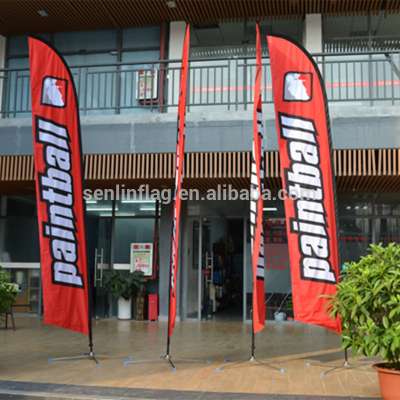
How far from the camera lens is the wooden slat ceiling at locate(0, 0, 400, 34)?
13.0m

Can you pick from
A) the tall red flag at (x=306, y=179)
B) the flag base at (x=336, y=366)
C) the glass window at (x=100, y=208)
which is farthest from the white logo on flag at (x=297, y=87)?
the glass window at (x=100, y=208)

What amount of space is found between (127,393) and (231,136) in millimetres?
6092

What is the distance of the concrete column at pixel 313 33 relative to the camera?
43.8 ft

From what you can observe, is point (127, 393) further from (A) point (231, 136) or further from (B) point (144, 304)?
(B) point (144, 304)

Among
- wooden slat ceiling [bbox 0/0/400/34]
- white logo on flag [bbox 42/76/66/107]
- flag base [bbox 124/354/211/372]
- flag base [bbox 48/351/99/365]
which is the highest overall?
A: wooden slat ceiling [bbox 0/0/400/34]

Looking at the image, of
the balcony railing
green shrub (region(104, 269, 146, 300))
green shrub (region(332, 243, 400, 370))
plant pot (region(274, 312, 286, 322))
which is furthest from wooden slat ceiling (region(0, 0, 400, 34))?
green shrub (region(332, 243, 400, 370))

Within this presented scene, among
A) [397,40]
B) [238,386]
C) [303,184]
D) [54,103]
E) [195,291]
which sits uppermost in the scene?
[397,40]

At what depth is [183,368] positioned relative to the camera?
7.71 metres

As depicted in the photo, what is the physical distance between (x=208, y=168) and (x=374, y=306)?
5992mm

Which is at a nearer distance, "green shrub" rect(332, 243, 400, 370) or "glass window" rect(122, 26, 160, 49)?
"green shrub" rect(332, 243, 400, 370)

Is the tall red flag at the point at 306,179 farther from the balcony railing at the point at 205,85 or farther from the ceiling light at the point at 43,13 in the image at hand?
the ceiling light at the point at 43,13

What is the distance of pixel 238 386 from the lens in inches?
262

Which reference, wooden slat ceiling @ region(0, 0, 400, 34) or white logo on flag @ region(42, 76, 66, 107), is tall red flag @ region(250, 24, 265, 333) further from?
wooden slat ceiling @ region(0, 0, 400, 34)

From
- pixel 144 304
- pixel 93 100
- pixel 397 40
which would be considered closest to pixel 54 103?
pixel 93 100
